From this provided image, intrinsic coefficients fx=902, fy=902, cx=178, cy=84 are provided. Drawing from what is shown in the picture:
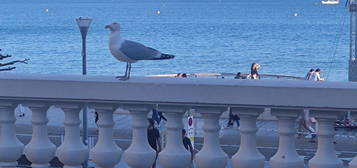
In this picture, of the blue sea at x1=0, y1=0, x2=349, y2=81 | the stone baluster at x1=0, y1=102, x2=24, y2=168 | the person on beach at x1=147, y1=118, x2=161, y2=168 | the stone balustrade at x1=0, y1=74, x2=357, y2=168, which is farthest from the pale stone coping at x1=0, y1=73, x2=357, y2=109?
the blue sea at x1=0, y1=0, x2=349, y2=81

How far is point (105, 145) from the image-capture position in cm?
572

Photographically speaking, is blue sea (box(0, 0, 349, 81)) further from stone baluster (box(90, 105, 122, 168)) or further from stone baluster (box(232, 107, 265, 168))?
stone baluster (box(232, 107, 265, 168))

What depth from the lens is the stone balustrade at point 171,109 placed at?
5.22m

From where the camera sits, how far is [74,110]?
5785mm

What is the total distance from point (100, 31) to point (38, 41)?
27972 mm

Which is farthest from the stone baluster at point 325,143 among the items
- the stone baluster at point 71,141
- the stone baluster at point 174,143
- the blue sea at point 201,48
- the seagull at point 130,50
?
the blue sea at point 201,48

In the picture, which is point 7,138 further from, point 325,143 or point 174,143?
point 325,143

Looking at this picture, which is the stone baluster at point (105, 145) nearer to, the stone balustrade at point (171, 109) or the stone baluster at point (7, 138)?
the stone balustrade at point (171, 109)

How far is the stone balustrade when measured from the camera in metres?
5.22

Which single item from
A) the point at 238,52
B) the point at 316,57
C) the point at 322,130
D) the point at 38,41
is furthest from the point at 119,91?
the point at 38,41

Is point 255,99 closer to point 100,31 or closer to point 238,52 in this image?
point 238,52

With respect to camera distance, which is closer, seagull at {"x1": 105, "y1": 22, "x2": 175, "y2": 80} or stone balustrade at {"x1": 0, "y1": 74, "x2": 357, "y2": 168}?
stone balustrade at {"x1": 0, "y1": 74, "x2": 357, "y2": 168}

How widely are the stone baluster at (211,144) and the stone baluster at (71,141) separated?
820 millimetres

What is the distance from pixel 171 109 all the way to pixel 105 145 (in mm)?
520
